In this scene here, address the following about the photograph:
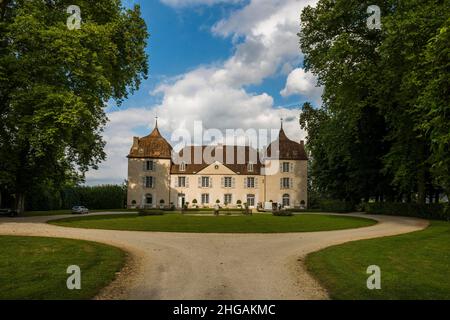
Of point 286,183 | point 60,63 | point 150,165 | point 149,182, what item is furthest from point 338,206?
point 60,63

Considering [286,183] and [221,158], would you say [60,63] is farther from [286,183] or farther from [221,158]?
[286,183]

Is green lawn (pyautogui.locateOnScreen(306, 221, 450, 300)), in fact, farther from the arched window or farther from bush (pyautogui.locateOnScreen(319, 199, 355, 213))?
the arched window

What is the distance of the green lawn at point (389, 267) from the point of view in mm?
7297

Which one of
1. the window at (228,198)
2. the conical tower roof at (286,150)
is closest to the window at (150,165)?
the window at (228,198)

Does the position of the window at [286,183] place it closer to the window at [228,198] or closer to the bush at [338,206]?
the bush at [338,206]

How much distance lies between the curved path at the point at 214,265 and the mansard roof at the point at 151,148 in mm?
34365

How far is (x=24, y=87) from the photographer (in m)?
19.1

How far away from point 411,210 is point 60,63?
83.5 ft

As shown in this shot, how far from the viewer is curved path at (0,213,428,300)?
729 centimetres

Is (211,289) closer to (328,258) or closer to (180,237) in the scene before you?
(328,258)

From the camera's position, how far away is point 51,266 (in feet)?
30.6

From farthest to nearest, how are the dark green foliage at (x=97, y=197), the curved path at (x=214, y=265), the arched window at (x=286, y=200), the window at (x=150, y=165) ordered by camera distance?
the arched window at (x=286, y=200) < the window at (x=150, y=165) < the dark green foliage at (x=97, y=197) < the curved path at (x=214, y=265)

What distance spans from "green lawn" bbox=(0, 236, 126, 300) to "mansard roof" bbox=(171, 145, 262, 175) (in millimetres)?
38826
